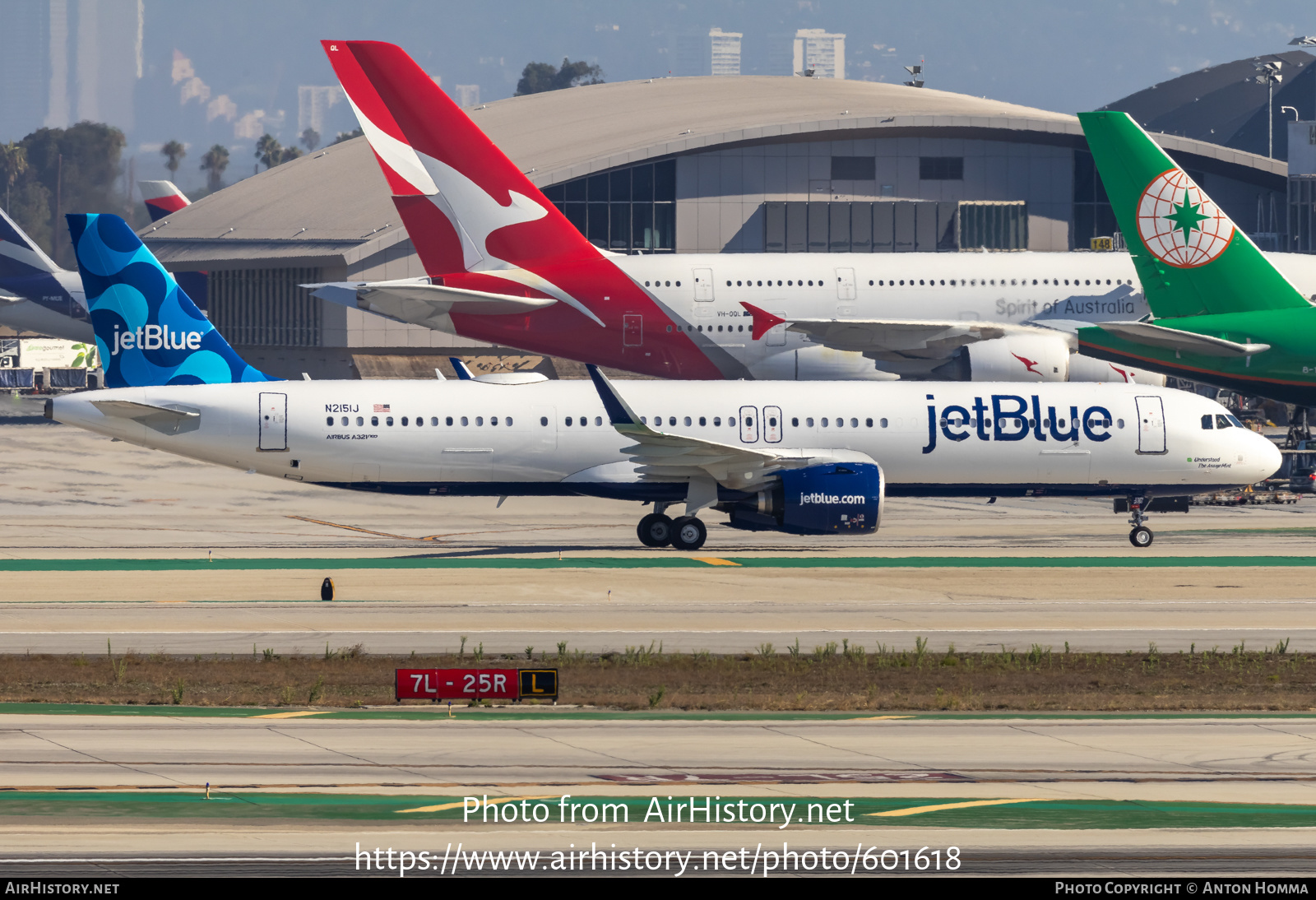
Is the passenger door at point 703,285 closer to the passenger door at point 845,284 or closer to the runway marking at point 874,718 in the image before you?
the passenger door at point 845,284

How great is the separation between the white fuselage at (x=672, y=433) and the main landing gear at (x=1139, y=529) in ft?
1.56

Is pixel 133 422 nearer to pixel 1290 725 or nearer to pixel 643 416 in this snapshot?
pixel 643 416

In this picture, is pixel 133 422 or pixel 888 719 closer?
pixel 888 719

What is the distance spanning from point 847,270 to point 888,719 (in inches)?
1397

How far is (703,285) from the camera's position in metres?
55.0

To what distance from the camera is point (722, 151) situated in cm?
8725

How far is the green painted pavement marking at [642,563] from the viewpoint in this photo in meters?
36.2

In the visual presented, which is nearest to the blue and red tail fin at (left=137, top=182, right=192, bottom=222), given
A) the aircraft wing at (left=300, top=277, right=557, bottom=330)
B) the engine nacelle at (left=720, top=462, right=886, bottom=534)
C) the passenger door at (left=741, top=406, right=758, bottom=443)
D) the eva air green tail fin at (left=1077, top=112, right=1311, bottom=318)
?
the aircraft wing at (left=300, top=277, right=557, bottom=330)

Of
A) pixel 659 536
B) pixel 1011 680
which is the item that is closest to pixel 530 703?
pixel 1011 680

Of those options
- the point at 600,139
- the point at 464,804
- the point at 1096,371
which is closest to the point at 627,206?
the point at 600,139

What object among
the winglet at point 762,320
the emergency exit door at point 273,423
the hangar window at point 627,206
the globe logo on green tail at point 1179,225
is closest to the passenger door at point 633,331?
the winglet at point 762,320

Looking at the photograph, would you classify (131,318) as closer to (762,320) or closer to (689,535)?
(689,535)

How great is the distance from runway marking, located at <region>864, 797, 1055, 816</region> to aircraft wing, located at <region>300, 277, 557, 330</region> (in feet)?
121

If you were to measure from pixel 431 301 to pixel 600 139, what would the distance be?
41.1 meters
